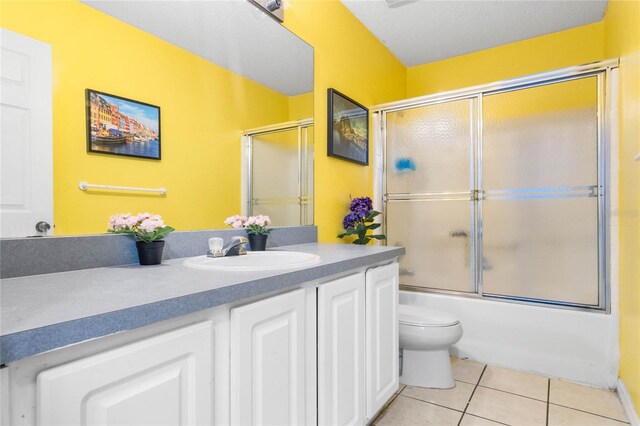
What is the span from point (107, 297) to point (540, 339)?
2385 mm

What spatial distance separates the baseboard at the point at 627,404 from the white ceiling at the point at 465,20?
2.45m

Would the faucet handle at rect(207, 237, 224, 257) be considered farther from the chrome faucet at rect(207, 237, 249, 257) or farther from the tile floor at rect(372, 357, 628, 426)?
the tile floor at rect(372, 357, 628, 426)

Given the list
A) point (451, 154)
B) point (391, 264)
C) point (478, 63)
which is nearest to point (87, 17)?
point (391, 264)

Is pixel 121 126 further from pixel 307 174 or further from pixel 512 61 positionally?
pixel 512 61

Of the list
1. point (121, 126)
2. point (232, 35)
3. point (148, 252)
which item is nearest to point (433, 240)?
point (232, 35)

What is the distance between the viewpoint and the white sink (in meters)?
1.01

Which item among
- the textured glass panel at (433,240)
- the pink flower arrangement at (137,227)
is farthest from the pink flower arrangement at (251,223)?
the textured glass panel at (433,240)

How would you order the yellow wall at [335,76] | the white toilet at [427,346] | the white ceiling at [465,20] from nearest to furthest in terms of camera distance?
the white toilet at [427,346] → the yellow wall at [335,76] → the white ceiling at [465,20]

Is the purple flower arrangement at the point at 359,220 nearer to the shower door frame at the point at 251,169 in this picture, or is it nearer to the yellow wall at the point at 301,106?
the shower door frame at the point at 251,169

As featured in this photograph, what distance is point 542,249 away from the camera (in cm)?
218

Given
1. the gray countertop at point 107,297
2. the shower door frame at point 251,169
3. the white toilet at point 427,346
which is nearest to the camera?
the gray countertop at point 107,297

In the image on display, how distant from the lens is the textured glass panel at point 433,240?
8.03ft

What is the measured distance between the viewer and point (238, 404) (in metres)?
0.83

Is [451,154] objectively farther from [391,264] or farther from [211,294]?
[211,294]
